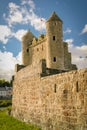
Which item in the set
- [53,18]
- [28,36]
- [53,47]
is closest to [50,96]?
[53,47]

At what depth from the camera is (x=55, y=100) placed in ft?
44.5

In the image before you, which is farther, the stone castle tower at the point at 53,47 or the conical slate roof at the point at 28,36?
the conical slate roof at the point at 28,36

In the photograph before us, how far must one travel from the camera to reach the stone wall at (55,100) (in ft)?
37.0

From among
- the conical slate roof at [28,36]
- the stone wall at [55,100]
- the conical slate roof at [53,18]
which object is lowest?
the stone wall at [55,100]

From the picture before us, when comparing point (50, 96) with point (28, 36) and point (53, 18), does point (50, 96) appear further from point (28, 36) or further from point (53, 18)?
point (28, 36)

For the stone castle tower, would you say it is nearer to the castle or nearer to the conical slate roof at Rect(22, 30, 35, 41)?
the conical slate roof at Rect(22, 30, 35, 41)

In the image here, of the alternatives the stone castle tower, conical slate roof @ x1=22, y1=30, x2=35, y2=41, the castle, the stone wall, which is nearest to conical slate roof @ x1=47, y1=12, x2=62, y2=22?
the stone castle tower

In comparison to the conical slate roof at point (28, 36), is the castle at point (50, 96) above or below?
below

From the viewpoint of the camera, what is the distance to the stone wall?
1127 cm

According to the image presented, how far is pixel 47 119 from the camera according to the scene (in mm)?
14391

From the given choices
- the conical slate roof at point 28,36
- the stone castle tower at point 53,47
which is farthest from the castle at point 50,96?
the conical slate roof at point 28,36

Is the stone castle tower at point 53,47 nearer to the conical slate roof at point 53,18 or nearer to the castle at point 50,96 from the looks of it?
the conical slate roof at point 53,18

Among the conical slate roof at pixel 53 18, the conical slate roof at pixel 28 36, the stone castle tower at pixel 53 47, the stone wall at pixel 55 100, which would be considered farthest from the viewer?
the conical slate roof at pixel 28 36

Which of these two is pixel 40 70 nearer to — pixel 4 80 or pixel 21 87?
pixel 21 87
